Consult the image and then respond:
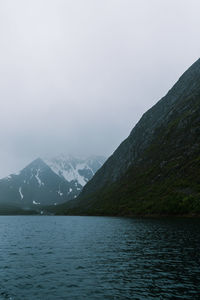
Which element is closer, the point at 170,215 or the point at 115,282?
the point at 115,282

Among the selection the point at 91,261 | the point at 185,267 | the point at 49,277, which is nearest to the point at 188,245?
the point at 185,267

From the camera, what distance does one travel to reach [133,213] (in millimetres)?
184375

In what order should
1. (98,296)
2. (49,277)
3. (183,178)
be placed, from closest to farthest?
(98,296)
(49,277)
(183,178)

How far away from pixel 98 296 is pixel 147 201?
164 meters

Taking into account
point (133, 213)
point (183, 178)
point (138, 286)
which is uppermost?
point (183, 178)

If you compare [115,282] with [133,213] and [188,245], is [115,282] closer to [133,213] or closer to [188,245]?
[188,245]

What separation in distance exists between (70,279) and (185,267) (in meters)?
16.9

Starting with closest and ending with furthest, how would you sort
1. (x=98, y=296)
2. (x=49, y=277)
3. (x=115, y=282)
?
(x=98, y=296) < (x=115, y=282) < (x=49, y=277)

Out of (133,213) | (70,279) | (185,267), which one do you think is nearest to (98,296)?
(70,279)

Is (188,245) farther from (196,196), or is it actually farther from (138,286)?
(196,196)

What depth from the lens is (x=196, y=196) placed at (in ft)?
478

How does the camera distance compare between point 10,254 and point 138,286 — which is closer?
point 138,286

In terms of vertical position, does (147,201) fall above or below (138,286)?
above

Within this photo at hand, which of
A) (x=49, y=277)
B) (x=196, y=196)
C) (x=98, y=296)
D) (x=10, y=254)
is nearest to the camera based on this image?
(x=98, y=296)
